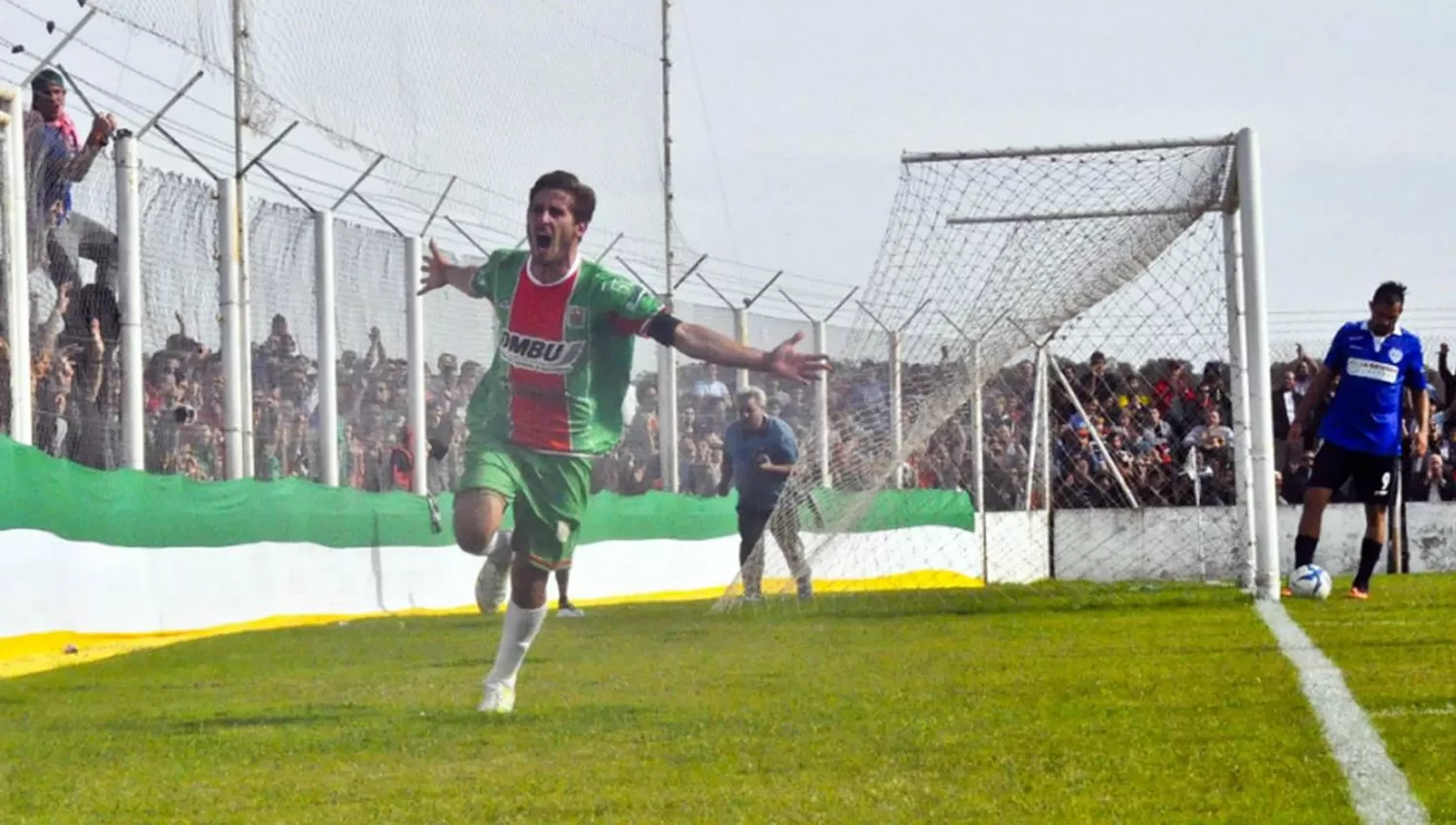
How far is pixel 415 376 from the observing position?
64.5 ft

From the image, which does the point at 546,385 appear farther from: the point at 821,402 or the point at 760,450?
the point at 821,402

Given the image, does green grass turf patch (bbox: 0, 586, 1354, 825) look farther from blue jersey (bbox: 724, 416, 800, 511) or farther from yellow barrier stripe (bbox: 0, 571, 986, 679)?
blue jersey (bbox: 724, 416, 800, 511)

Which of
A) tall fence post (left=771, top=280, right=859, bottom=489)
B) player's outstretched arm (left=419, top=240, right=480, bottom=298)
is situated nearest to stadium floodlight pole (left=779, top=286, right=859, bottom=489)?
tall fence post (left=771, top=280, right=859, bottom=489)

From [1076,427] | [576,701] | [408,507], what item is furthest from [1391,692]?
[1076,427]

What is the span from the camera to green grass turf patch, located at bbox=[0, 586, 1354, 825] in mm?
6000

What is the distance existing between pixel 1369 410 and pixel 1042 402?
10919 mm

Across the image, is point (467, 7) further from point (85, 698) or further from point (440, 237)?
point (85, 698)

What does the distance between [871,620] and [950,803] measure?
9508mm

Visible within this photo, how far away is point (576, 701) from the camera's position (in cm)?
925

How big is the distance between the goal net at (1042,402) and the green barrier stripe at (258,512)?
51 cm

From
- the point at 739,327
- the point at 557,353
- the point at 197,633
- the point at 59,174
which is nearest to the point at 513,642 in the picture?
the point at 557,353

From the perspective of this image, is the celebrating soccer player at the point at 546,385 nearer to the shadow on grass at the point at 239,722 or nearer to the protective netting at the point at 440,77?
the shadow on grass at the point at 239,722

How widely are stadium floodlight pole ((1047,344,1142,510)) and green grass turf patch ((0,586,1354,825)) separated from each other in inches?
429

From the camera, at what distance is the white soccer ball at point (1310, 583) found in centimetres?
1564
